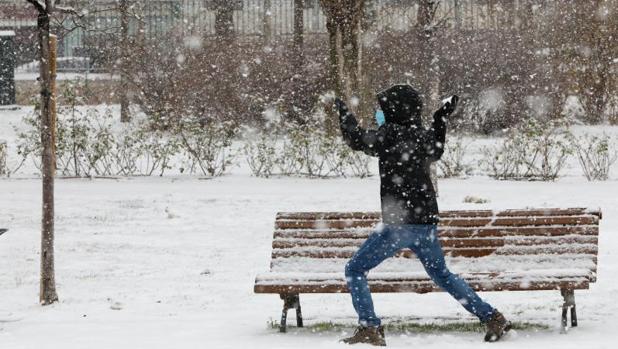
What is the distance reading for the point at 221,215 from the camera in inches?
469

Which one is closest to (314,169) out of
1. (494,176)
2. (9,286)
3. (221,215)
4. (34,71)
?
(494,176)

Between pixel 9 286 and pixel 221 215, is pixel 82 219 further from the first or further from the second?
pixel 9 286

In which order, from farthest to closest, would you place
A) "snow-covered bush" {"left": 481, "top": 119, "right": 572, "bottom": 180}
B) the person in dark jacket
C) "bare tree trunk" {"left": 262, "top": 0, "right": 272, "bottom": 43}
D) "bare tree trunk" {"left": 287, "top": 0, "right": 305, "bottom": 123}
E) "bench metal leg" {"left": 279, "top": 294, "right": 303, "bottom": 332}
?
"bare tree trunk" {"left": 262, "top": 0, "right": 272, "bottom": 43}, "bare tree trunk" {"left": 287, "top": 0, "right": 305, "bottom": 123}, "snow-covered bush" {"left": 481, "top": 119, "right": 572, "bottom": 180}, "bench metal leg" {"left": 279, "top": 294, "right": 303, "bottom": 332}, the person in dark jacket

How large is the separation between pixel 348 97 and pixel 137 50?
495 centimetres

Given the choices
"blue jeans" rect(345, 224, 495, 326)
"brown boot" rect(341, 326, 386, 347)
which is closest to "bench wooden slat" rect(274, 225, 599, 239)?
"blue jeans" rect(345, 224, 495, 326)

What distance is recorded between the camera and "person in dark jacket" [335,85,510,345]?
593cm

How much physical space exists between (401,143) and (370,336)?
1.05 metres

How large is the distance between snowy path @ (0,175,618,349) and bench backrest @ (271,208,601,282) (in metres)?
0.43

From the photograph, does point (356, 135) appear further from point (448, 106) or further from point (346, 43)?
point (346, 43)

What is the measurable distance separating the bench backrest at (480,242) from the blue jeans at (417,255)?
600mm

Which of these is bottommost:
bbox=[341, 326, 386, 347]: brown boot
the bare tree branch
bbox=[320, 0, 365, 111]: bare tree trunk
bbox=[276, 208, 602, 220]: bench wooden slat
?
bbox=[341, 326, 386, 347]: brown boot

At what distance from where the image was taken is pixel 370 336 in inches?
238

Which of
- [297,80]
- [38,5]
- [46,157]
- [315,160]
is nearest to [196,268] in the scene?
[46,157]

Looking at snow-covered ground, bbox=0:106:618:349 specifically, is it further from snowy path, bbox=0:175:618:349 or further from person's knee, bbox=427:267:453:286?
person's knee, bbox=427:267:453:286
